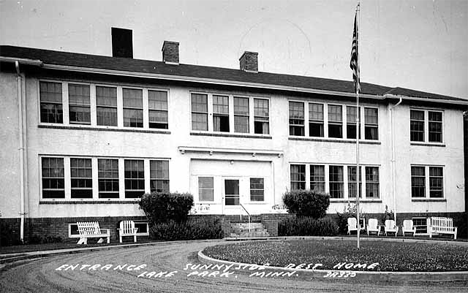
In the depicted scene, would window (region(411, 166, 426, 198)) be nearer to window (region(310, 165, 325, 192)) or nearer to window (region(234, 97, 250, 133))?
window (region(310, 165, 325, 192))

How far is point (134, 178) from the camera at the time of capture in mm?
21797

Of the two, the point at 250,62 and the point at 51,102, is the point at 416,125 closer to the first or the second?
the point at 250,62

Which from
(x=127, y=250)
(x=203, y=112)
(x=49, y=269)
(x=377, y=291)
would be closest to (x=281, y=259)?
(x=377, y=291)

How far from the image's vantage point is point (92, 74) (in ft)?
69.7

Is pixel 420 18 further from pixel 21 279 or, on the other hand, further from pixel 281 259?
pixel 21 279

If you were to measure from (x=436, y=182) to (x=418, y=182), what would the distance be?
4.28 ft

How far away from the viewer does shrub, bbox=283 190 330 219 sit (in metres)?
22.5

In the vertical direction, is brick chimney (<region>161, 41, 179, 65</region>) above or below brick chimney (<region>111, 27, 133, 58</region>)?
below

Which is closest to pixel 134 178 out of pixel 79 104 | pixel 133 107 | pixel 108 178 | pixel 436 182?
pixel 108 178

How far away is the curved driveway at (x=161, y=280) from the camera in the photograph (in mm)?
8664

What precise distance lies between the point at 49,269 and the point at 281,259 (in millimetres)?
5447

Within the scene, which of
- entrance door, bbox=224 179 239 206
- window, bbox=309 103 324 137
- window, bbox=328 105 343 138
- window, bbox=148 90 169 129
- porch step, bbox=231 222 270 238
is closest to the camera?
porch step, bbox=231 222 270 238

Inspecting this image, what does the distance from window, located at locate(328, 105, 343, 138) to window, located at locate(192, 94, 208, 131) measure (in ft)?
23.1

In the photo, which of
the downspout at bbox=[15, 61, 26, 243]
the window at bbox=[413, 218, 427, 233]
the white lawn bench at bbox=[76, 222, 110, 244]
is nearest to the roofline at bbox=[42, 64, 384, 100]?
the downspout at bbox=[15, 61, 26, 243]
